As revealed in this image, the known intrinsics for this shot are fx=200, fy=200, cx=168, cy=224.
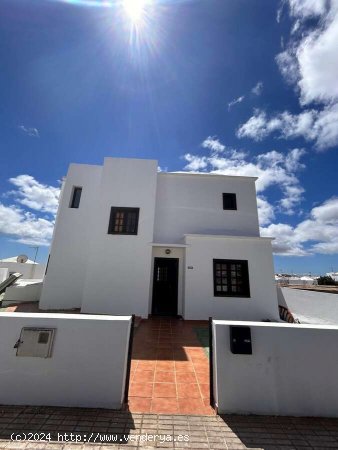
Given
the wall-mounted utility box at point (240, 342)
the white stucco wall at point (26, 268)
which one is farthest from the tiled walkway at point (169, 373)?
the white stucco wall at point (26, 268)

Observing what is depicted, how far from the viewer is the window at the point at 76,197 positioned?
33.9 ft

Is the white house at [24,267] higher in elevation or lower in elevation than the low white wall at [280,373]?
higher

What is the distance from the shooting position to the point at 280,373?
2.73m

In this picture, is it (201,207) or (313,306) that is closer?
(313,306)

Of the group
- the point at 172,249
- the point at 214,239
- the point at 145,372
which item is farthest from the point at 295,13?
the point at 145,372

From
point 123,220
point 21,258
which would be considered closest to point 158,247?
point 123,220

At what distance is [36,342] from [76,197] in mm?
8829

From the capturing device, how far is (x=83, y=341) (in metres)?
2.78

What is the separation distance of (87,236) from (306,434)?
380 inches

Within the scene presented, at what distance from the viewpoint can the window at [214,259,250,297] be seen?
28.1ft

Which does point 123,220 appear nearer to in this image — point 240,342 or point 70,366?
point 70,366

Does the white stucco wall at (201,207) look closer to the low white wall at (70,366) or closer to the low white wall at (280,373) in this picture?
the low white wall at (70,366)

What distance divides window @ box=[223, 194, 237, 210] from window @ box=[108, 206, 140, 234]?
14.5 ft

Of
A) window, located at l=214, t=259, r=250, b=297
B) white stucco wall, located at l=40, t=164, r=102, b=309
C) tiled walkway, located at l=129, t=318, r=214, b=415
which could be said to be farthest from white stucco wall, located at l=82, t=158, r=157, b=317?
window, located at l=214, t=259, r=250, b=297
